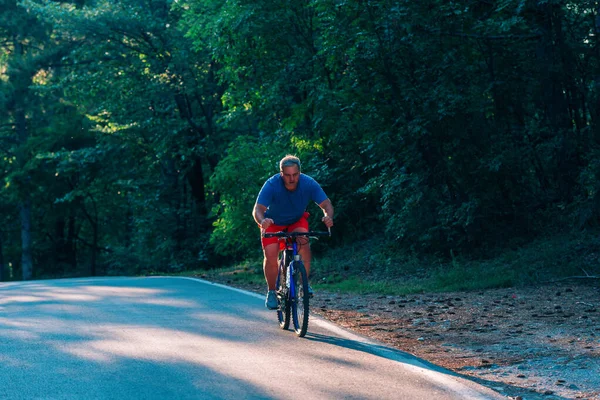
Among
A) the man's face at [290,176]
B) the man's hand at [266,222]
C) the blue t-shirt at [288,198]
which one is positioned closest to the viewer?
the man's hand at [266,222]

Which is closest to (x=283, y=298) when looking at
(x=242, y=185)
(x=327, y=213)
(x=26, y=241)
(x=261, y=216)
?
(x=261, y=216)

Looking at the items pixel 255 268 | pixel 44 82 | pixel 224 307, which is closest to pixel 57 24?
pixel 44 82

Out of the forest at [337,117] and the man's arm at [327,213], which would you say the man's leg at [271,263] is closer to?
the man's arm at [327,213]

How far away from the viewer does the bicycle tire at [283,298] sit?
9031 mm

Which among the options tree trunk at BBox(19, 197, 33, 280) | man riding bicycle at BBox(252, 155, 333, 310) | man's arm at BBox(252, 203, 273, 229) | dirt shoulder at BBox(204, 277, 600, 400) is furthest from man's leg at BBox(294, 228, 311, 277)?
tree trunk at BBox(19, 197, 33, 280)

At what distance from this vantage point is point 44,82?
3909cm

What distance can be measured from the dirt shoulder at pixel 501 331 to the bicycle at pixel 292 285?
0.81 m

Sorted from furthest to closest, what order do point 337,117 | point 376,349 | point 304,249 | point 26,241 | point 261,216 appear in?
point 26,241
point 337,117
point 304,249
point 261,216
point 376,349

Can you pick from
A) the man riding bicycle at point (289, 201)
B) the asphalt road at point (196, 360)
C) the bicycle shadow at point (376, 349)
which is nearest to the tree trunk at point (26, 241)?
the asphalt road at point (196, 360)

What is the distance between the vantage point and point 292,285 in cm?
885

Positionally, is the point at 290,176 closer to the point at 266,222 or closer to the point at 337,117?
the point at 266,222

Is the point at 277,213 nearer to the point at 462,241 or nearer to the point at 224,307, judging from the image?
the point at 224,307

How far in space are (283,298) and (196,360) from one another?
2.13m

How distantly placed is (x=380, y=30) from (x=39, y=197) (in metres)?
27.2
